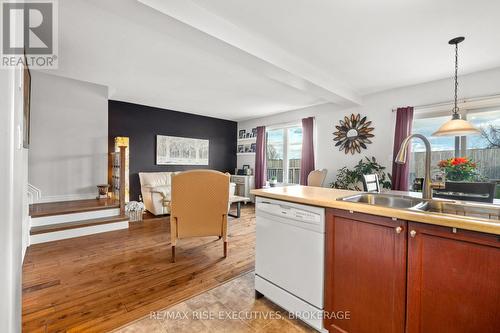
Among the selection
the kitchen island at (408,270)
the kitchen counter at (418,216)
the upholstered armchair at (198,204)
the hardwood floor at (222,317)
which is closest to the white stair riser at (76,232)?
the upholstered armchair at (198,204)

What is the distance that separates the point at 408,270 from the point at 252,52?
2.29 m

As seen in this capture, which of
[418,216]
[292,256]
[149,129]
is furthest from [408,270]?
[149,129]

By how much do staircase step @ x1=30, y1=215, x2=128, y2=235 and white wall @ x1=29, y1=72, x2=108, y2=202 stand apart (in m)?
0.91

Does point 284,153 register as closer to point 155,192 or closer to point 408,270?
point 155,192

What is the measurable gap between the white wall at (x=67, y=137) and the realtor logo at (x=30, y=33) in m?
0.66

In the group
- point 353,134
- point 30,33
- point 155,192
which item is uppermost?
point 30,33

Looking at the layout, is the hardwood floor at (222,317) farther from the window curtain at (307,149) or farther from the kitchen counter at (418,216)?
the window curtain at (307,149)

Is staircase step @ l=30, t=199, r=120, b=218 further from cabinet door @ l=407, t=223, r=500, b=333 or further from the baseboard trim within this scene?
cabinet door @ l=407, t=223, r=500, b=333

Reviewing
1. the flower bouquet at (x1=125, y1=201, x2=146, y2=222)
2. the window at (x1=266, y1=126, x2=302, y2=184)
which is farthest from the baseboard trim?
the window at (x1=266, y1=126, x2=302, y2=184)

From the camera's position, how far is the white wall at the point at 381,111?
324 centimetres

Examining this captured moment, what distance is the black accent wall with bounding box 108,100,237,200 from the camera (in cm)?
500

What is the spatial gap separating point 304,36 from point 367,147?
273 centimetres

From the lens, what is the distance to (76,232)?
10.9ft

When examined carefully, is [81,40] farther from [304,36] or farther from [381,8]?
[381,8]
